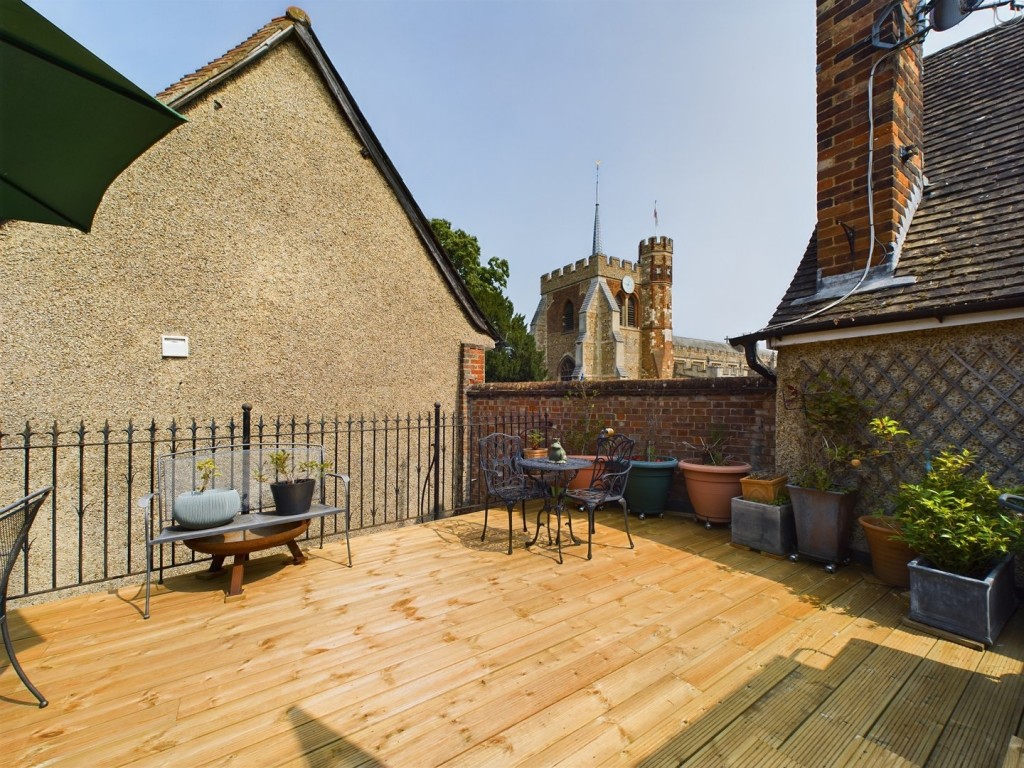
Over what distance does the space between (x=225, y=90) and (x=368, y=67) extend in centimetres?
179

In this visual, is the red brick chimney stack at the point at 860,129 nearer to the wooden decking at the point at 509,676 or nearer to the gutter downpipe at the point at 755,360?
the gutter downpipe at the point at 755,360

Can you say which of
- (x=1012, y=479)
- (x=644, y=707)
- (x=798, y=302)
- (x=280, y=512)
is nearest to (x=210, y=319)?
(x=280, y=512)

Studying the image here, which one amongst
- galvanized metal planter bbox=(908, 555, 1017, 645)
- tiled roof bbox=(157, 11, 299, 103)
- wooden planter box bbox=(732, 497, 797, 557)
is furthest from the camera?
tiled roof bbox=(157, 11, 299, 103)

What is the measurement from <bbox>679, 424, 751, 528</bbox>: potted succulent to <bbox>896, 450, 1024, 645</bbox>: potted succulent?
157cm

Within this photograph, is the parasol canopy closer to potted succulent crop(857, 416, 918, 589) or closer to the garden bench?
the garden bench

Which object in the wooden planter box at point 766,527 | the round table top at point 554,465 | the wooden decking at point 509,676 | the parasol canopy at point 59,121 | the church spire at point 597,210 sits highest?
the church spire at point 597,210

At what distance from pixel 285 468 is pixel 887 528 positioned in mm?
4555

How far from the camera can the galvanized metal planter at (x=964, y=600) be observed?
7.82ft

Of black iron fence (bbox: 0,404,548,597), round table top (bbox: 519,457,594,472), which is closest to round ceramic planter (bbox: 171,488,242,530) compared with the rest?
black iron fence (bbox: 0,404,548,597)

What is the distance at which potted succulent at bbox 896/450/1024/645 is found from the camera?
2.42m

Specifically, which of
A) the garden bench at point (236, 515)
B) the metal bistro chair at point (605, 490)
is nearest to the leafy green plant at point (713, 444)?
the metal bistro chair at point (605, 490)

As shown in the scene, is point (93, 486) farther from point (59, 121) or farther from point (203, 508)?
point (59, 121)

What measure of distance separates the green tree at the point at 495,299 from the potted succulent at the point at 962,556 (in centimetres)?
1322

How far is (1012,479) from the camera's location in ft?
9.55
